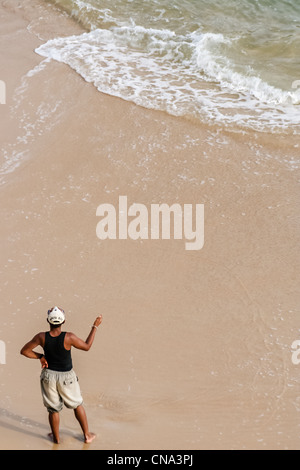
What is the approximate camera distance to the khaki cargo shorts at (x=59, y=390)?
438 centimetres

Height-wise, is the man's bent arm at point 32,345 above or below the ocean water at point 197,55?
below

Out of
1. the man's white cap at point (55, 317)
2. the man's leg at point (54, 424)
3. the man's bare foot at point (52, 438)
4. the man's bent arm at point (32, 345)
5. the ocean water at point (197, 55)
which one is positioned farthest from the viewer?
the ocean water at point (197, 55)

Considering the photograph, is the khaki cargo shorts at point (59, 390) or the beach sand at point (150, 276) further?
the beach sand at point (150, 276)

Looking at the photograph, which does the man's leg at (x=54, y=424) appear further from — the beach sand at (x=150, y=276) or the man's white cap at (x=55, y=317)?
the man's white cap at (x=55, y=317)

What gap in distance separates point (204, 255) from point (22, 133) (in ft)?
12.7

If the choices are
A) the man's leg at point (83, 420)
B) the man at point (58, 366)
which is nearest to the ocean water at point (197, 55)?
the man at point (58, 366)

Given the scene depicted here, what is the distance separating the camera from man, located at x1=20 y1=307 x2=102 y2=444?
4297 millimetres

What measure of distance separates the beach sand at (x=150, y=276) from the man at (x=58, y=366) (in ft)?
0.98

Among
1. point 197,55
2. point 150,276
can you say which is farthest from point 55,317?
point 197,55

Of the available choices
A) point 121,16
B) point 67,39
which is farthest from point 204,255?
point 121,16

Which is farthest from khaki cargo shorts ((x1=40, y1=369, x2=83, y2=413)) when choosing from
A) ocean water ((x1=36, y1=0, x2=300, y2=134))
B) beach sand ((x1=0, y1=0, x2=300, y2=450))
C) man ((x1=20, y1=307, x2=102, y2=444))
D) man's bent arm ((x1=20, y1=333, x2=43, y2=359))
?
ocean water ((x1=36, y1=0, x2=300, y2=134))

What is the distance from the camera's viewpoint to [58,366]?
14.3 ft

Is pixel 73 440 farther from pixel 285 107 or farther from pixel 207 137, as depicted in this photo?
pixel 285 107

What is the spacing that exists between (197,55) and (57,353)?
8786mm
